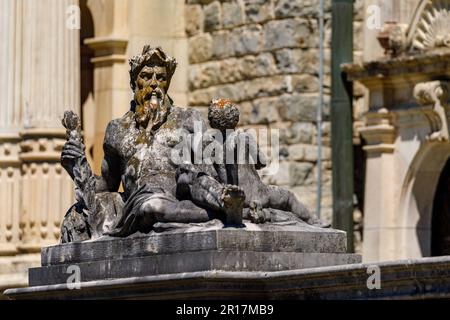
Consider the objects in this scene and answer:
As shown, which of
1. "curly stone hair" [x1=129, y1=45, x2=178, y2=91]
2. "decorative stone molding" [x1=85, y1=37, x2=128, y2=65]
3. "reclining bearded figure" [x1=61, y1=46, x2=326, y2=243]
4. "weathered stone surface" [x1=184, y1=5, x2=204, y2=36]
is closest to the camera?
"reclining bearded figure" [x1=61, y1=46, x2=326, y2=243]

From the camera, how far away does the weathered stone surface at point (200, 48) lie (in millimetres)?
29984

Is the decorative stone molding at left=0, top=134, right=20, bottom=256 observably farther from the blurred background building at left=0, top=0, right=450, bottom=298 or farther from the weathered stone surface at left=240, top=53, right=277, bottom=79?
the weathered stone surface at left=240, top=53, right=277, bottom=79

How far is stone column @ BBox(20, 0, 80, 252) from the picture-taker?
2709cm

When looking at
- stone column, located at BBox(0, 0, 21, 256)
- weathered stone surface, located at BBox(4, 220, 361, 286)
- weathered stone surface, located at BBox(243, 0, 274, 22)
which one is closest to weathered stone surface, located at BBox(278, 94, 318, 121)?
weathered stone surface, located at BBox(243, 0, 274, 22)

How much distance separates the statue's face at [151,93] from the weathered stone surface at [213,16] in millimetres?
11552

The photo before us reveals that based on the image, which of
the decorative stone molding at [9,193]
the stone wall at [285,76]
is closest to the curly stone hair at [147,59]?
the decorative stone molding at [9,193]

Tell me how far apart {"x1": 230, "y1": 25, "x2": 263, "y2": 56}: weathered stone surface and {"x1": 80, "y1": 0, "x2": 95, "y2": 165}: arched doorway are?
6.78 feet

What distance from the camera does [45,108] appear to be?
89.8 ft

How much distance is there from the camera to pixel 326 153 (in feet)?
94.3

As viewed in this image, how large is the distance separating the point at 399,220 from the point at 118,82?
13.6 ft

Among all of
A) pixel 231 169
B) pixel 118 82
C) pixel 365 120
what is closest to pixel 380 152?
pixel 365 120

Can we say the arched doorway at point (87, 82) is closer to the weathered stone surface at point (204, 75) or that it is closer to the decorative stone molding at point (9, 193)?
the weathered stone surface at point (204, 75)

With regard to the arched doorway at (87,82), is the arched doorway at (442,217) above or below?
below

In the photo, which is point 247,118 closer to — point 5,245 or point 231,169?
point 5,245
